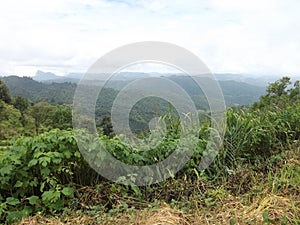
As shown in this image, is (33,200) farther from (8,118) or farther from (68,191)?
(8,118)

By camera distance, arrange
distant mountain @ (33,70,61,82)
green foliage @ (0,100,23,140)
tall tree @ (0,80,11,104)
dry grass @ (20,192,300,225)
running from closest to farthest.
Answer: dry grass @ (20,192,300,225) → distant mountain @ (33,70,61,82) → green foliage @ (0,100,23,140) → tall tree @ (0,80,11,104)

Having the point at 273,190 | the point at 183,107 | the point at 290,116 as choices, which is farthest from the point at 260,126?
the point at 273,190

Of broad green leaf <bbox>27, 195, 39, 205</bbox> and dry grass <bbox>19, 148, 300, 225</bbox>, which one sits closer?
dry grass <bbox>19, 148, 300, 225</bbox>

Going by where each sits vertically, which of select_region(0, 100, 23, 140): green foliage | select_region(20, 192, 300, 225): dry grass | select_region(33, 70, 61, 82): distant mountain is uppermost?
select_region(33, 70, 61, 82): distant mountain

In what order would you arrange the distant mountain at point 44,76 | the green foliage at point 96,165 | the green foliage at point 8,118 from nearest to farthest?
the green foliage at point 96,165 < the distant mountain at point 44,76 < the green foliage at point 8,118

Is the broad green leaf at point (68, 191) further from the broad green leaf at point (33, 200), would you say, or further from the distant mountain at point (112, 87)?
the distant mountain at point (112, 87)

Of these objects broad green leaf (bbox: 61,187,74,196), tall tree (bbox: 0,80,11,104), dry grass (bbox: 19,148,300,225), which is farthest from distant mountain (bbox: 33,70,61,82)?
tall tree (bbox: 0,80,11,104)

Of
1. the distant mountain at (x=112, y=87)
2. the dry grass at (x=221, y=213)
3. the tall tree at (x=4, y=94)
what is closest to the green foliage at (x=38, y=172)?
the dry grass at (x=221, y=213)

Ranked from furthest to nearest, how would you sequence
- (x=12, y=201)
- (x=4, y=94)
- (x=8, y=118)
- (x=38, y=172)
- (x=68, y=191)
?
(x=4, y=94) → (x=8, y=118) → (x=38, y=172) → (x=68, y=191) → (x=12, y=201)

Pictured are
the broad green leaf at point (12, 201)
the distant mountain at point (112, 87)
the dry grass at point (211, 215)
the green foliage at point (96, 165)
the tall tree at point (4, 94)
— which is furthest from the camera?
the tall tree at point (4, 94)

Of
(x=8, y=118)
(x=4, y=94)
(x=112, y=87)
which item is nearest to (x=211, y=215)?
(x=112, y=87)

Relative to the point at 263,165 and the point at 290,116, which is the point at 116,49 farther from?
the point at 290,116

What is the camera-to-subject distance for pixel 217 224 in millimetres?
1855

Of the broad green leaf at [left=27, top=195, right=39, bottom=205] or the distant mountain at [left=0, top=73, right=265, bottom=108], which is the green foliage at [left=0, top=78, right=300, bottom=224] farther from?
the distant mountain at [left=0, top=73, right=265, bottom=108]
